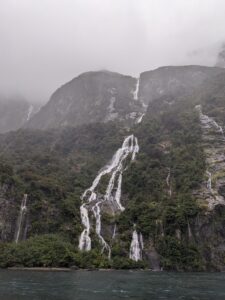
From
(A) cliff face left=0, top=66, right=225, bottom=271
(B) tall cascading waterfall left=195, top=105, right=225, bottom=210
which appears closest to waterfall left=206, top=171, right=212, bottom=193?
(B) tall cascading waterfall left=195, top=105, right=225, bottom=210

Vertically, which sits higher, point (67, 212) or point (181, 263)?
point (67, 212)

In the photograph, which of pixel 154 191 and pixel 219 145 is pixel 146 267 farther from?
pixel 219 145

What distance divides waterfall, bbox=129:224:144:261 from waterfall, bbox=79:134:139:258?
13.4 ft

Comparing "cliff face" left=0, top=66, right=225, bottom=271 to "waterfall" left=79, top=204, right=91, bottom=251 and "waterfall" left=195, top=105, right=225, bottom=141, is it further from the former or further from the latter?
"waterfall" left=195, top=105, right=225, bottom=141

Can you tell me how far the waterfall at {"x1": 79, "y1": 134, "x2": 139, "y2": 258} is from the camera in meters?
81.3

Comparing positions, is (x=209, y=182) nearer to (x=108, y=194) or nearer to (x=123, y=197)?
(x=123, y=197)

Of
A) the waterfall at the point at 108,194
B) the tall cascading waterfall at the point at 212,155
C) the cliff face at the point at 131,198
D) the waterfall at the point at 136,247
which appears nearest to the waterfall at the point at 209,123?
the tall cascading waterfall at the point at 212,155

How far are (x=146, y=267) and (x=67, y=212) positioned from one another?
21383 mm

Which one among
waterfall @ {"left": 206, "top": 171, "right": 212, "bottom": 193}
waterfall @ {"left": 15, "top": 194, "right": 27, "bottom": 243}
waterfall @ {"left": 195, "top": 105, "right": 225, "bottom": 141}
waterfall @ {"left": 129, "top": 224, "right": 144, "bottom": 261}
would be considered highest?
waterfall @ {"left": 195, "top": 105, "right": 225, "bottom": 141}

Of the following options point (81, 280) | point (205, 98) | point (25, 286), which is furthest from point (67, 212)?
point (205, 98)

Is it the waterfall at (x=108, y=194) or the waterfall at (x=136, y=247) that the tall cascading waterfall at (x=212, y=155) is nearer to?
the waterfall at (x=136, y=247)

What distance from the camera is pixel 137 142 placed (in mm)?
130000

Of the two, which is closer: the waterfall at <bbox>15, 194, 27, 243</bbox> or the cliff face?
the cliff face

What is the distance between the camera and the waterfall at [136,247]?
76.9 m
